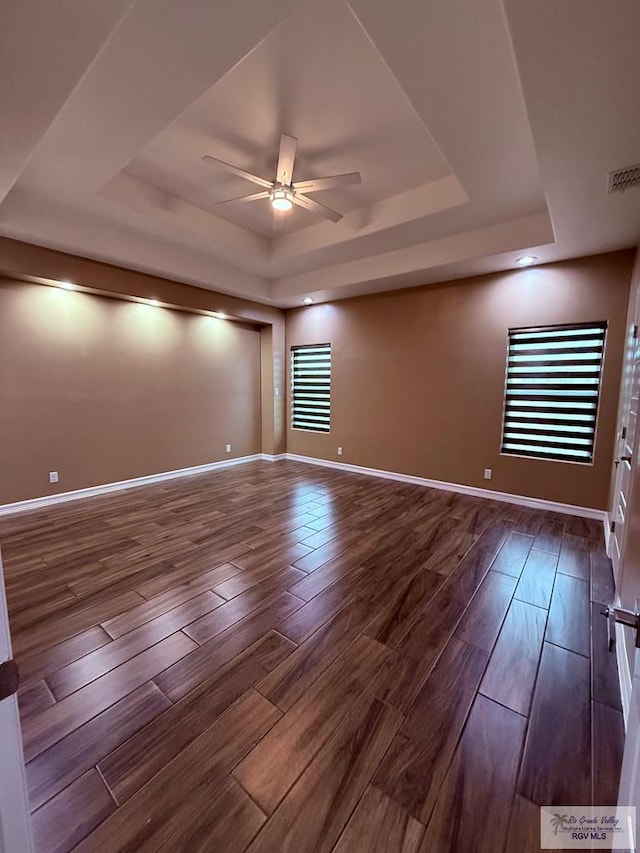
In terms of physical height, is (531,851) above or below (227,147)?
below

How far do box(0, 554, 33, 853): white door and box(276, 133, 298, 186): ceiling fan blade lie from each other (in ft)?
9.38

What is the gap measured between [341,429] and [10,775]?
5112mm

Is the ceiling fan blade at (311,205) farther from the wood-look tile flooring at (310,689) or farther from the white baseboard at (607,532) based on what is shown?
the white baseboard at (607,532)

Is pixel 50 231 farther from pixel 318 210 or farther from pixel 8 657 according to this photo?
pixel 8 657

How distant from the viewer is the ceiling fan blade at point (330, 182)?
256 centimetres

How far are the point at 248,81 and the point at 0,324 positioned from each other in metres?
3.31

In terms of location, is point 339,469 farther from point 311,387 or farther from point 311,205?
point 311,205

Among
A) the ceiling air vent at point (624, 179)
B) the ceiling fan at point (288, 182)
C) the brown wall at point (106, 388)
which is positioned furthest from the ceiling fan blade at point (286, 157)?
the brown wall at point (106, 388)

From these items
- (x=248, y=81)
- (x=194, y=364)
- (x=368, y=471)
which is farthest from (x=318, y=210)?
(x=368, y=471)

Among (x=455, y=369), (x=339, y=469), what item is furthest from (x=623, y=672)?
(x=339, y=469)

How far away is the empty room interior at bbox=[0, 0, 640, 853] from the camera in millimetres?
1236

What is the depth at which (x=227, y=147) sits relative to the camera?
2.71m

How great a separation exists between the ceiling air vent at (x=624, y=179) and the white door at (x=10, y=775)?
10.8 ft

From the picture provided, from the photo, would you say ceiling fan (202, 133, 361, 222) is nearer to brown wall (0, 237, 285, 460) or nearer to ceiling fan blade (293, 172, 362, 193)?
ceiling fan blade (293, 172, 362, 193)
